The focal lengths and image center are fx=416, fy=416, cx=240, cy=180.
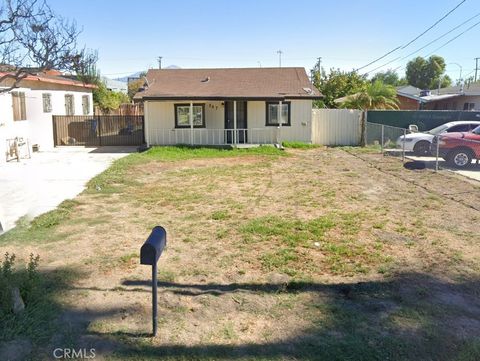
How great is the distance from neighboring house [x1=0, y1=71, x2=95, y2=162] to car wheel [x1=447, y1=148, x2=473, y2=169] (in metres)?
13.4

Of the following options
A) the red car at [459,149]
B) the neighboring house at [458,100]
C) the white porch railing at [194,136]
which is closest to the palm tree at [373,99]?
the white porch railing at [194,136]

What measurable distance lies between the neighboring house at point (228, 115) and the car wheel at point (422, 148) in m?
5.31

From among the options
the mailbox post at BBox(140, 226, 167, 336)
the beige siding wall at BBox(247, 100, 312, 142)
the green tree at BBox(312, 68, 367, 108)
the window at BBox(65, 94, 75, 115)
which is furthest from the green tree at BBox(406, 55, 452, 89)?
the mailbox post at BBox(140, 226, 167, 336)

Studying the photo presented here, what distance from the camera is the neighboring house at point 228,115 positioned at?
20.2 m

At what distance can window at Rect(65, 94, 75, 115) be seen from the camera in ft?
75.9

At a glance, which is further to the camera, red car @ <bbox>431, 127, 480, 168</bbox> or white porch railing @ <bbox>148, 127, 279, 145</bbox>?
white porch railing @ <bbox>148, 127, 279, 145</bbox>

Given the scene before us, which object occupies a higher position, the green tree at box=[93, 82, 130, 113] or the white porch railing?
the green tree at box=[93, 82, 130, 113]

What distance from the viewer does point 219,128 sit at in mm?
21031

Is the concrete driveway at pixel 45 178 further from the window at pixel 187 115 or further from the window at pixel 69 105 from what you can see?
the window at pixel 69 105

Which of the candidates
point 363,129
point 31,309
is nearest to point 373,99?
point 363,129

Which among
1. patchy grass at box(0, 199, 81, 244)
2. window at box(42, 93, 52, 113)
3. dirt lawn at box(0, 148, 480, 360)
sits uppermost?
window at box(42, 93, 52, 113)

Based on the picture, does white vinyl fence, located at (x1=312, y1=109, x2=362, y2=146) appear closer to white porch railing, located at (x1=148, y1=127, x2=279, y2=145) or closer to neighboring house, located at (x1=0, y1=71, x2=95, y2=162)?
white porch railing, located at (x1=148, y1=127, x2=279, y2=145)

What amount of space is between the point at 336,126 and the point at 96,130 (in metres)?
12.5

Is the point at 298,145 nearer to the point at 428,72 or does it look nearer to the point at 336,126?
the point at 336,126
